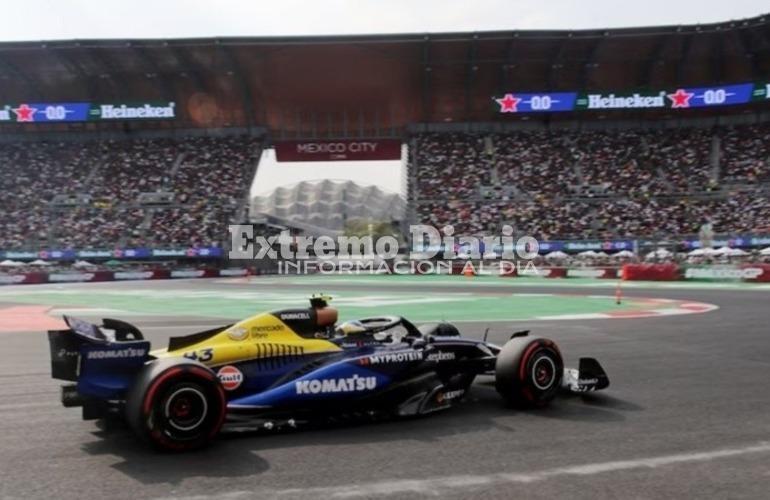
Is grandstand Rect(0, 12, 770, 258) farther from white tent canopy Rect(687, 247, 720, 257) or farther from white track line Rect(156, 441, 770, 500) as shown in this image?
white track line Rect(156, 441, 770, 500)

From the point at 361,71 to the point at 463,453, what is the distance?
4067 cm

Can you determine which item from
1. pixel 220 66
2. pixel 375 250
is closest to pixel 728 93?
pixel 375 250

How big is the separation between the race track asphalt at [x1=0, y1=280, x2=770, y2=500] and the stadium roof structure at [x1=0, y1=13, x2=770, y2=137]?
3672 cm

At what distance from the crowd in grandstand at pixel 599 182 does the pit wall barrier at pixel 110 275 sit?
1255cm

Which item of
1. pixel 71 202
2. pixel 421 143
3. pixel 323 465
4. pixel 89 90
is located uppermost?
pixel 89 90

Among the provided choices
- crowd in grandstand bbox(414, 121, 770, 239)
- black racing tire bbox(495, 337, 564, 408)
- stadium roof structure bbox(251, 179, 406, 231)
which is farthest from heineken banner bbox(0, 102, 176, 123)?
stadium roof structure bbox(251, 179, 406, 231)

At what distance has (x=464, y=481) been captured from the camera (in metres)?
4.33

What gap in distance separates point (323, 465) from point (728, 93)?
44300 millimetres

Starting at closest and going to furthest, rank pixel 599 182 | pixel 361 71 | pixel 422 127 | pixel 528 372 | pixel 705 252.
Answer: pixel 528 372 → pixel 705 252 → pixel 361 71 → pixel 599 182 → pixel 422 127

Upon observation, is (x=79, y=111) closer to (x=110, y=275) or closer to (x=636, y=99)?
(x=110, y=275)

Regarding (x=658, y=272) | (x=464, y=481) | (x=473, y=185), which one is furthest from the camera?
(x=473, y=185)

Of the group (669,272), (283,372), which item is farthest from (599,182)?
(283,372)

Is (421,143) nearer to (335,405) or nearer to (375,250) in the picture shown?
(375,250)

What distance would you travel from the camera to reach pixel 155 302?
816 inches
